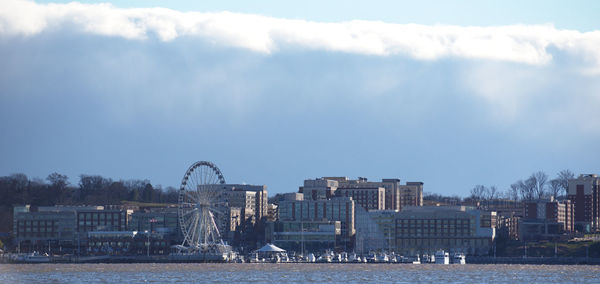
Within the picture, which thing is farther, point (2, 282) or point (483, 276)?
point (483, 276)

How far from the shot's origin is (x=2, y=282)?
13538 cm

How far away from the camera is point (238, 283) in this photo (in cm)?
13825

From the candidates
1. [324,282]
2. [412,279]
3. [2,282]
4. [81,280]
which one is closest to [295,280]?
[324,282]

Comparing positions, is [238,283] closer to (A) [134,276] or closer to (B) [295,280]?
(B) [295,280]

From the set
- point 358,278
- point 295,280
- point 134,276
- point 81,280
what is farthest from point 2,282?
point 358,278

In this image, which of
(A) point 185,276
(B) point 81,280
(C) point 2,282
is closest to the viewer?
(C) point 2,282

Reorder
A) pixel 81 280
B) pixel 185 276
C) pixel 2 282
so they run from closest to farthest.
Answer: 1. pixel 2 282
2. pixel 81 280
3. pixel 185 276

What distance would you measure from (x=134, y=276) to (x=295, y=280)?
22.8m

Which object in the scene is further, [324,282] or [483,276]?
[483,276]

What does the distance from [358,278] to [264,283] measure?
18894 mm

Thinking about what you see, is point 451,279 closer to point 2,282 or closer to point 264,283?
point 264,283

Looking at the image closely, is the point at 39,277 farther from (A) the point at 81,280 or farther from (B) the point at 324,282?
(B) the point at 324,282

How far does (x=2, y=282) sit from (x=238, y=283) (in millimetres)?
26240

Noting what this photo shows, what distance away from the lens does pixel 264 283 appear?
5468 inches
